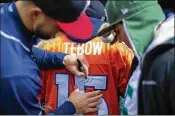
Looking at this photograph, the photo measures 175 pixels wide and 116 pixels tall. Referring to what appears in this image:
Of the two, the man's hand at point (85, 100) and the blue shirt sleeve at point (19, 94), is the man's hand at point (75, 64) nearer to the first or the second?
the man's hand at point (85, 100)

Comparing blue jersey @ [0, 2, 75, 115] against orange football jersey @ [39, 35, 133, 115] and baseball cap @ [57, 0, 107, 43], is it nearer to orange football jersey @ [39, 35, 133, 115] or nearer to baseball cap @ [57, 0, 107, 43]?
baseball cap @ [57, 0, 107, 43]

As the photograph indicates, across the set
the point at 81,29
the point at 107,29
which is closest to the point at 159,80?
the point at 107,29

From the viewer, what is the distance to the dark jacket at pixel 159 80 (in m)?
1.14

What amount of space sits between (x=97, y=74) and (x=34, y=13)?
1.56 feet

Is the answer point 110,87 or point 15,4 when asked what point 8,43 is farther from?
point 110,87

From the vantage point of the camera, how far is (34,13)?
46.6 inches

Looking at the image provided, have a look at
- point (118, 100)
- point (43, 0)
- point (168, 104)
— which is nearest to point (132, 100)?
point (168, 104)

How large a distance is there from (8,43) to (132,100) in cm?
42

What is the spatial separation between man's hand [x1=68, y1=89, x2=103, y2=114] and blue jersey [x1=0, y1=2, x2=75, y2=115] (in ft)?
0.88

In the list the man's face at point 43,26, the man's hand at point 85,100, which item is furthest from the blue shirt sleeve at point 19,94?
the man's hand at point 85,100

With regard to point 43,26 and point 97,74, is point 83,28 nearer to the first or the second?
point 97,74

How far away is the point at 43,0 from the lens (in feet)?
3.88

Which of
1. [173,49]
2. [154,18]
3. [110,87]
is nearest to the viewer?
[173,49]

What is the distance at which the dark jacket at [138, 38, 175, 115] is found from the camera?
1.14 m
